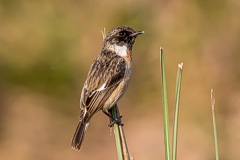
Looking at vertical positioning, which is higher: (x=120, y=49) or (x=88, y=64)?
(x=88, y=64)

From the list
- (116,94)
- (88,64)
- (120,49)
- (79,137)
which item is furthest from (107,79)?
(88,64)

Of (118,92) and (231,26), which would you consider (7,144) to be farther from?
(231,26)

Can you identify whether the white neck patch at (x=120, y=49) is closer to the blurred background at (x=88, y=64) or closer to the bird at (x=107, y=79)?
the bird at (x=107, y=79)

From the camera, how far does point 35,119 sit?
27.8 ft

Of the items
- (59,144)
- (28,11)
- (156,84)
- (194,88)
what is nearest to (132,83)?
Result: (156,84)

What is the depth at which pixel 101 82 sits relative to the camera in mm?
4934

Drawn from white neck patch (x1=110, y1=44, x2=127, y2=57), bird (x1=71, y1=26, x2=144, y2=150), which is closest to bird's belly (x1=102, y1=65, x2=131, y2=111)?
bird (x1=71, y1=26, x2=144, y2=150)

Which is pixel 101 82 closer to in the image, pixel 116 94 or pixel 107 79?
pixel 107 79

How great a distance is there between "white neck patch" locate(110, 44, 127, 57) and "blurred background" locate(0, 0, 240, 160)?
3.01m

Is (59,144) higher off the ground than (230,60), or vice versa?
(230,60)

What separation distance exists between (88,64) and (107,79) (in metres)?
3.54

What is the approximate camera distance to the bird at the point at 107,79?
4.75 meters

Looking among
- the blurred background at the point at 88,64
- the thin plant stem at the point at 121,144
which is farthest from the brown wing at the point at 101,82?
the blurred background at the point at 88,64

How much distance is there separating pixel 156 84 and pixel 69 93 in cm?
168
